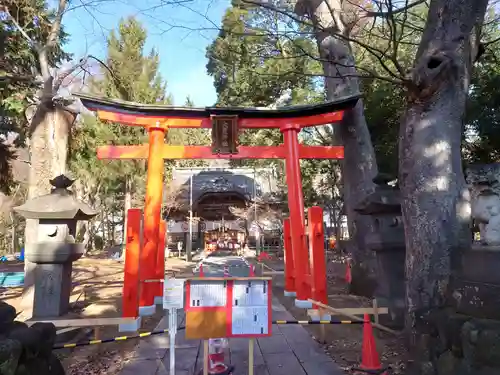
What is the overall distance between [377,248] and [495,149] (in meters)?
7.15

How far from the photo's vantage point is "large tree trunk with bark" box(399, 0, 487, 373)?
4066mm

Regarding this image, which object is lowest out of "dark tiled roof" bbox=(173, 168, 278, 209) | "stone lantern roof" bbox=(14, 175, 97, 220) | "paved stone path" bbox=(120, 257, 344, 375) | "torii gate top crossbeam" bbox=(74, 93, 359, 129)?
"paved stone path" bbox=(120, 257, 344, 375)

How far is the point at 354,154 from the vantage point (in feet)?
29.8

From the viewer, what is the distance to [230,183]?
1041 inches

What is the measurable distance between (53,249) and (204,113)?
4.82 metres

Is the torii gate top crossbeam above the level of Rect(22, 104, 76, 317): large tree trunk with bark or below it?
above

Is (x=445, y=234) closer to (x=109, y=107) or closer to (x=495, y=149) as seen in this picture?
(x=109, y=107)

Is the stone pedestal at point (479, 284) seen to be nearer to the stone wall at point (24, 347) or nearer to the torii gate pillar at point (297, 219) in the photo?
the torii gate pillar at point (297, 219)

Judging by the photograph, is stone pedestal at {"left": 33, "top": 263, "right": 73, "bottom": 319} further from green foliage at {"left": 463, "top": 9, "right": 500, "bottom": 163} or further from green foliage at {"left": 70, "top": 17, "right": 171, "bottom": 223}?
green foliage at {"left": 70, "top": 17, "right": 171, "bottom": 223}

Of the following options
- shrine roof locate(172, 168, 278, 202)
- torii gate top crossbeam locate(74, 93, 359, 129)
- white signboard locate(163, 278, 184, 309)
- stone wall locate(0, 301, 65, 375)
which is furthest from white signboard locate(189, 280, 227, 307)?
shrine roof locate(172, 168, 278, 202)

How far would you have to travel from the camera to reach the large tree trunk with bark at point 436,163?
4.07 metres

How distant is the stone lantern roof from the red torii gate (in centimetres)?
178

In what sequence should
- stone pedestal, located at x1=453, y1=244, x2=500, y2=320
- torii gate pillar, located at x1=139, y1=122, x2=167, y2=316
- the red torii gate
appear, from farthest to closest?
the red torii gate
torii gate pillar, located at x1=139, y1=122, x2=167, y2=316
stone pedestal, located at x1=453, y1=244, x2=500, y2=320

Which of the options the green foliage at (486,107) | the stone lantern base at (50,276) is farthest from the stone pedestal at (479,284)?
the green foliage at (486,107)
